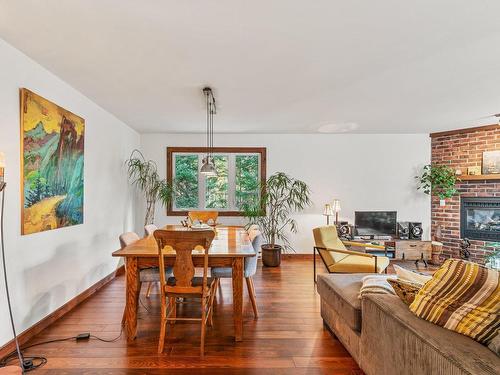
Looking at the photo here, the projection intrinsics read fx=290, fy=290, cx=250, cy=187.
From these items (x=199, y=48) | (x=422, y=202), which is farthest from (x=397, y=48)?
(x=422, y=202)

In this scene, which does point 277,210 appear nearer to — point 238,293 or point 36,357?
point 238,293

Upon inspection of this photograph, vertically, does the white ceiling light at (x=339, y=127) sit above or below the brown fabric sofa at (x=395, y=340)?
above

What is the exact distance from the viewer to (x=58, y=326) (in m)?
2.73

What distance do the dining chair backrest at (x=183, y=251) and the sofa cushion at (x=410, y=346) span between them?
3.88 feet

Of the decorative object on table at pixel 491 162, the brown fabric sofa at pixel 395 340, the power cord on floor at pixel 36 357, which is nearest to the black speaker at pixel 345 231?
the decorative object on table at pixel 491 162

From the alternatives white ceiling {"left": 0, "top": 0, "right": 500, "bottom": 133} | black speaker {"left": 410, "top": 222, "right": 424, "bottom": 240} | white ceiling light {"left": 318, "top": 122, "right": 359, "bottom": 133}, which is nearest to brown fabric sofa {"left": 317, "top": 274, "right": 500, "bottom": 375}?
white ceiling {"left": 0, "top": 0, "right": 500, "bottom": 133}

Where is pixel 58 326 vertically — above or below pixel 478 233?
below

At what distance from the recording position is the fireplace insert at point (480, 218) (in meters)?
4.81

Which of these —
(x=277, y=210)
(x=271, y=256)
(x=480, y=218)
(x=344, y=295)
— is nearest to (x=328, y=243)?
(x=271, y=256)

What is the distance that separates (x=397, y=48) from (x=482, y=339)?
205cm

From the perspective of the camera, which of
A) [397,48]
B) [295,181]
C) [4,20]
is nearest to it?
[4,20]

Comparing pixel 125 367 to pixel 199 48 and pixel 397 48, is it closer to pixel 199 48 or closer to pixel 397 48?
pixel 199 48

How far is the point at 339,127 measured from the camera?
5039mm

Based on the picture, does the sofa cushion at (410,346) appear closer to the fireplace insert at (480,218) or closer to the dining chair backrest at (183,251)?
the dining chair backrest at (183,251)
